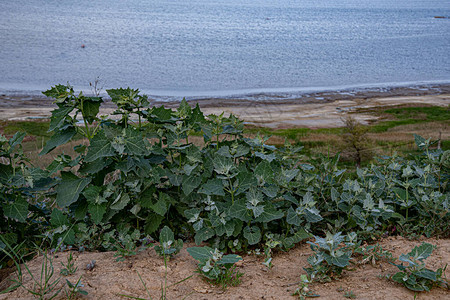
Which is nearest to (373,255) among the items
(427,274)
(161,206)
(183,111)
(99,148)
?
(427,274)

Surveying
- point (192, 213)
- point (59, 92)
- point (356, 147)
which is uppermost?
point (59, 92)


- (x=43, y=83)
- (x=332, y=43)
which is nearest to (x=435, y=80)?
(x=332, y=43)

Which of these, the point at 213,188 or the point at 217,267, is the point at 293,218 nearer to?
the point at 213,188

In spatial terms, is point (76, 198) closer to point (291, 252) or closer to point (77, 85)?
point (291, 252)

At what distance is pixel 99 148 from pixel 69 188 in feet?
1.44

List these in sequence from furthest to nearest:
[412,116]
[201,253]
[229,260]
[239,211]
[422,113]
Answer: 1. [422,113]
2. [412,116]
3. [239,211]
4. [201,253]
5. [229,260]

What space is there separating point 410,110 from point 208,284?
60.9 ft

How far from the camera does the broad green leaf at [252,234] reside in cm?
285

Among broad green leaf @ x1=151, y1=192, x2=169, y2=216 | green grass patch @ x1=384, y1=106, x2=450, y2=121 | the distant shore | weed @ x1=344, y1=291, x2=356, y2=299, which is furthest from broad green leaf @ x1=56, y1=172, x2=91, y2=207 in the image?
green grass patch @ x1=384, y1=106, x2=450, y2=121

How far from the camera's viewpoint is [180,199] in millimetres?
3178

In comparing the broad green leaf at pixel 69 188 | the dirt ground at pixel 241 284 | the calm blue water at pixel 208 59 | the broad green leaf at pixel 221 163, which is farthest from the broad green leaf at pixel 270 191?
the calm blue water at pixel 208 59

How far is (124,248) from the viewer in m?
2.90

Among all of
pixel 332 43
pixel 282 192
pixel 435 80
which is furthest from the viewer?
pixel 332 43

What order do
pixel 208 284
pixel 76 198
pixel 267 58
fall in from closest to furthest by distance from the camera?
pixel 208 284 < pixel 76 198 < pixel 267 58
